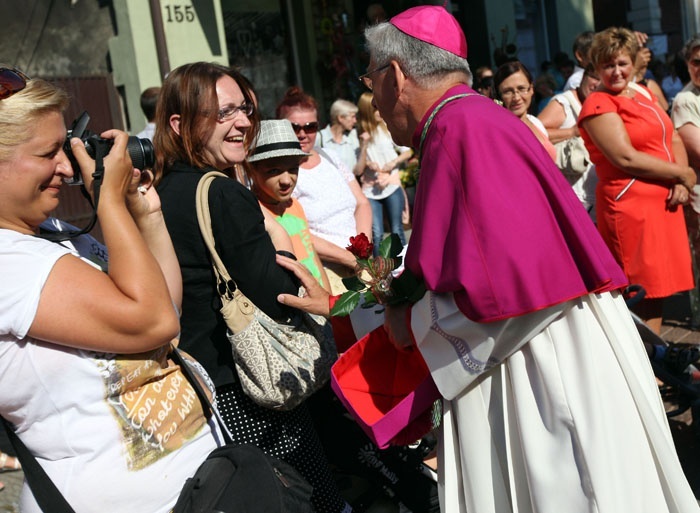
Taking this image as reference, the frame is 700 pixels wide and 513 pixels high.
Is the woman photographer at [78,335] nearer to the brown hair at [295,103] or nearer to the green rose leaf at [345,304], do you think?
the green rose leaf at [345,304]

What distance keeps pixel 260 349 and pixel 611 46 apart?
328cm

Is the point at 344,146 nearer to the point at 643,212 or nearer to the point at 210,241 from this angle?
the point at 643,212

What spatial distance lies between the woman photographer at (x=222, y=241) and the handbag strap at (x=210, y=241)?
3 cm

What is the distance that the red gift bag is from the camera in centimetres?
228

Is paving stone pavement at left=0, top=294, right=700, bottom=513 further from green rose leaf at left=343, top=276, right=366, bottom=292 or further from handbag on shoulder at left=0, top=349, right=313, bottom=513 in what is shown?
green rose leaf at left=343, top=276, right=366, bottom=292

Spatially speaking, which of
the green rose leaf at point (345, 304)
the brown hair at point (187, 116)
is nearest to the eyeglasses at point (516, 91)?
the brown hair at point (187, 116)

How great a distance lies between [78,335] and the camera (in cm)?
178

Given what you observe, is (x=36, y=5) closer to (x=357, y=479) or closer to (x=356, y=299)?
(x=357, y=479)

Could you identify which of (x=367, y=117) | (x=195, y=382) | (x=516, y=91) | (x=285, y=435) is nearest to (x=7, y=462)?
(x=285, y=435)

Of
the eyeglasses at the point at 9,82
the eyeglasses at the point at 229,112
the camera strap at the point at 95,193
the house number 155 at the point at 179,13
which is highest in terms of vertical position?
the house number 155 at the point at 179,13

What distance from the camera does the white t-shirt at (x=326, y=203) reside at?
473 cm

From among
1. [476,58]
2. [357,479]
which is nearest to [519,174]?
[357,479]

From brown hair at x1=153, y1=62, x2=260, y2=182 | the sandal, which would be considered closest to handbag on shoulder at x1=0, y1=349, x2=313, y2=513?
brown hair at x1=153, y1=62, x2=260, y2=182

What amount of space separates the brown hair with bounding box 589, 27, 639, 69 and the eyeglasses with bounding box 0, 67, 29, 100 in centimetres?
374
